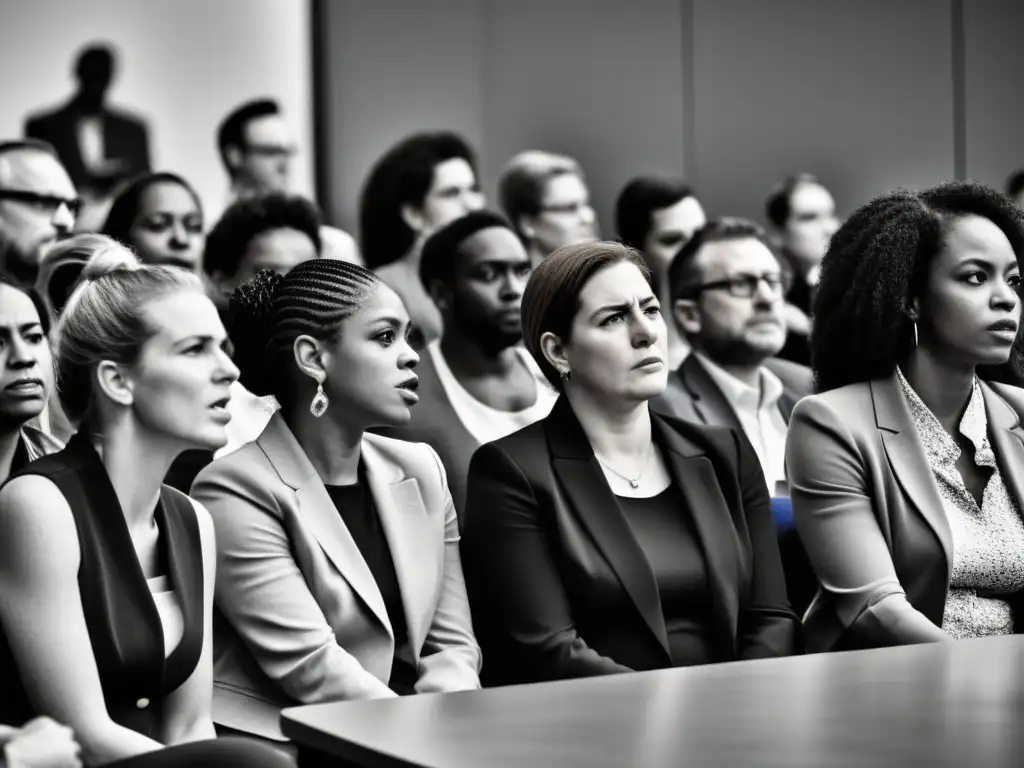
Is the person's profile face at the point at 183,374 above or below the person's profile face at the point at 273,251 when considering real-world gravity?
below

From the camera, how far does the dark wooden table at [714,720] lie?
5.82 feet

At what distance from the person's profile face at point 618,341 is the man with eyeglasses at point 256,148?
116 inches

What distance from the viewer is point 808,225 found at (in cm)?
659

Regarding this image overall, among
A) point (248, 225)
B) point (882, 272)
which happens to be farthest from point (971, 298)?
point (248, 225)

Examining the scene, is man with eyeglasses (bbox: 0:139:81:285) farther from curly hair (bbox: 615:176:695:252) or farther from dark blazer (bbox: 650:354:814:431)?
curly hair (bbox: 615:176:695:252)

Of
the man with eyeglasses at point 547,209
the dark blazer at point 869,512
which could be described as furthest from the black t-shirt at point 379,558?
the man with eyeglasses at point 547,209

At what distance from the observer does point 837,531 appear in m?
3.12

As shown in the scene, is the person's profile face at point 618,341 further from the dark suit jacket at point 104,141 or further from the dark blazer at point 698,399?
the dark suit jacket at point 104,141

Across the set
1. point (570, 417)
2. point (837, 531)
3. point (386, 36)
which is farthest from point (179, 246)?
point (386, 36)

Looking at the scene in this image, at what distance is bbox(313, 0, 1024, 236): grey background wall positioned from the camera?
25.8 ft

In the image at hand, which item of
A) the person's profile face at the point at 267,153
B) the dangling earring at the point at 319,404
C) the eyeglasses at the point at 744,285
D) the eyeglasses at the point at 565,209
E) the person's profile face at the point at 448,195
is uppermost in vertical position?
the person's profile face at the point at 267,153

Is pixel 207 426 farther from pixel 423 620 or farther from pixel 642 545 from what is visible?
pixel 642 545

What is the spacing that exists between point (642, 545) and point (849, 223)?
94 cm

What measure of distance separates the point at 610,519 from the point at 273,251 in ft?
5.83
